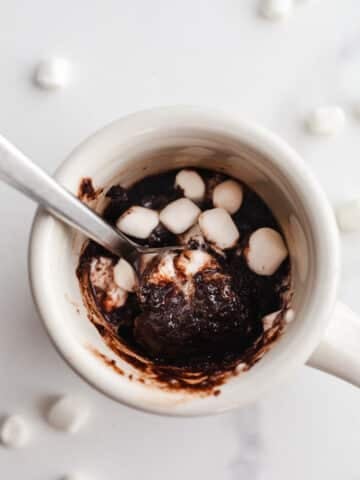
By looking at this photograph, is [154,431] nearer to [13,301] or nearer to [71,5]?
[13,301]

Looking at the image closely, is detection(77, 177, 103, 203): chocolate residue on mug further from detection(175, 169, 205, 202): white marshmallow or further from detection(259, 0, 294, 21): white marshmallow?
detection(259, 0, 294, 21): white marshmallow

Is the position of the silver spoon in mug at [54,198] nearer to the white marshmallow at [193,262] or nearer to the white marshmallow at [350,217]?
the white marshmallow at [193,262]

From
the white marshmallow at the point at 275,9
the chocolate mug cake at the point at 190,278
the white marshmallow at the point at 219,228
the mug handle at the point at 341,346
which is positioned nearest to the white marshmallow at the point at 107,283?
the chocolate mug cake at the point at 190,278

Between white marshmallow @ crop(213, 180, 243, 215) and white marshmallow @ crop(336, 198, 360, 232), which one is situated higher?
white marshmallow @ crop(336, 198, 360, 232)

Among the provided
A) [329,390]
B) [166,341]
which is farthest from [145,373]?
[329,390]

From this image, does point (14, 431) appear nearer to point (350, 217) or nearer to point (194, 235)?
point (194, 235)

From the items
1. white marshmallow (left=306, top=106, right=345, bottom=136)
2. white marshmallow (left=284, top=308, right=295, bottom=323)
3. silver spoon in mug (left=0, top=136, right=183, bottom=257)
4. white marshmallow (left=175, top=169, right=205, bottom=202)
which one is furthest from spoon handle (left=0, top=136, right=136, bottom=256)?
white marshmallow (left=306, top=106, right=345, bottom=136)
